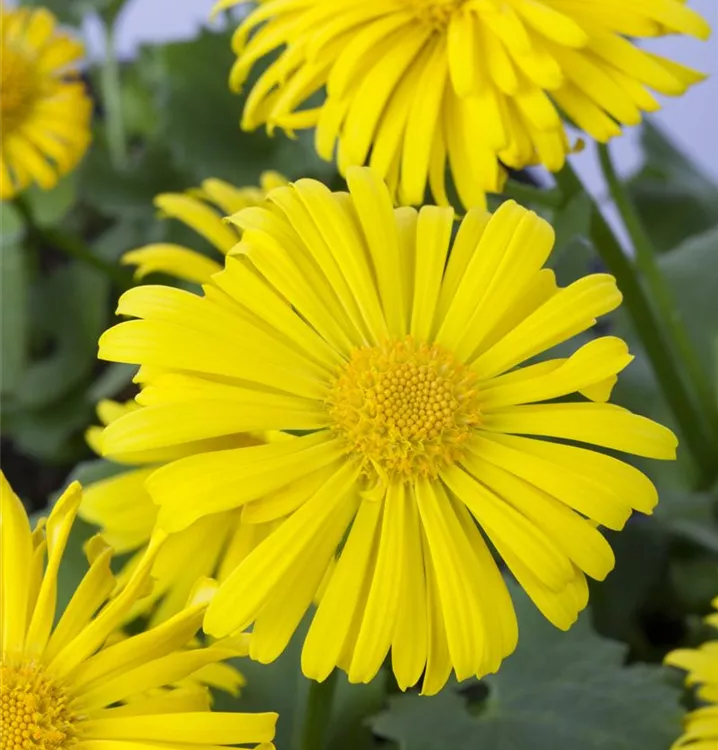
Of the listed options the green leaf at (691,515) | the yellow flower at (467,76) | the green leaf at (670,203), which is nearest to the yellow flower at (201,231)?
the yellow flower at (467,76)

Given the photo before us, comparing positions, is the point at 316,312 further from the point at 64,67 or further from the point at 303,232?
the point at 64,67

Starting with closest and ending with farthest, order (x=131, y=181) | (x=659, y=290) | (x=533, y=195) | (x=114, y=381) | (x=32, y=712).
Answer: (x=32, y=712) < (x=533, y=195) < (x=659, y=290) < (x=114, y=381) < (x=131, y=181)

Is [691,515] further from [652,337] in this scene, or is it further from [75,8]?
[75,8]

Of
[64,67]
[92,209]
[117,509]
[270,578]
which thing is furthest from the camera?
[92,209]

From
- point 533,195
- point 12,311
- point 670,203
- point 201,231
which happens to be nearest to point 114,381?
point 12,311

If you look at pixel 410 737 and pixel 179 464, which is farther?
pixel 410 737

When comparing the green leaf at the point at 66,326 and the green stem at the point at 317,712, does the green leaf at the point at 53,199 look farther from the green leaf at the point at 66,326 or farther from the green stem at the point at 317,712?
the green stem at the point at 317,712

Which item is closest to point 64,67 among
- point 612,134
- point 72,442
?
point 72,442
